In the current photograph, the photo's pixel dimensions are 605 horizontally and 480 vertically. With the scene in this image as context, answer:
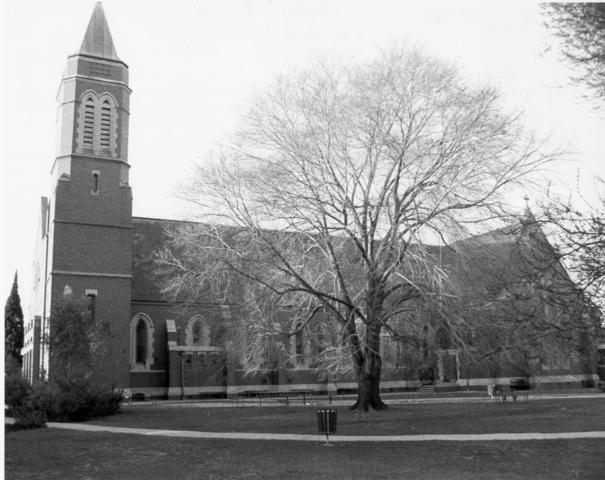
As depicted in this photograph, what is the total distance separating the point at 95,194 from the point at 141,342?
886cm

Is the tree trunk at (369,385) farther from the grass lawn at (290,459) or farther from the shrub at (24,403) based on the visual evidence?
the shrub at (24,403)

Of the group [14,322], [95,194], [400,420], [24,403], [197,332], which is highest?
[95,194]

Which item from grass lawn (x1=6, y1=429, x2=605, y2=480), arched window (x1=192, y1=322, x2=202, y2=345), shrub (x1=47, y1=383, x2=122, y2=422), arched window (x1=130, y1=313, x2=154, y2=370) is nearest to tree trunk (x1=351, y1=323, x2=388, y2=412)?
grass lawn (x1=6, y1=429, x2=605, y2=480)

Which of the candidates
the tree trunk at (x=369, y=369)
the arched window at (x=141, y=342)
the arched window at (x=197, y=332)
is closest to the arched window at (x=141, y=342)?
the arched window at (x=141, y=342)

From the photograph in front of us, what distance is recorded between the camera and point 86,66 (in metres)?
36.6

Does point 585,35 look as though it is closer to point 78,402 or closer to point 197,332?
point 78,402

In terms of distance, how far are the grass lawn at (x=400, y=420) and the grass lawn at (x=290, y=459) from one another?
2930mm

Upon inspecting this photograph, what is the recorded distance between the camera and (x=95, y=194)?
1420 inches

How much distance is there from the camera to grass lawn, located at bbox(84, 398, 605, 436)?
55.4 feet

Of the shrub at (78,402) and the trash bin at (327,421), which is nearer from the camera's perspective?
the trash bin at (327,421)

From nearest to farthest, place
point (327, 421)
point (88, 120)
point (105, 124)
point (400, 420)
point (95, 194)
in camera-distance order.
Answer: point (327, 421)
point (400, 420)
point (95, 194)
point (88, 120)
point (105, 124)

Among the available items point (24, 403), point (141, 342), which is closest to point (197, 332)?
point (141, 342)

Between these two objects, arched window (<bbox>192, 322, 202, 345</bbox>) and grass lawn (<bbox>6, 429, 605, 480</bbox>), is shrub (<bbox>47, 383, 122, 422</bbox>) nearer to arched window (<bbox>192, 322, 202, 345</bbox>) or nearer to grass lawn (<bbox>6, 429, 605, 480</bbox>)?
grass lawn (<bbox>6, 429, 605, 480</bbox>)

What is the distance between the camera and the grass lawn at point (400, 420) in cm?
1689
